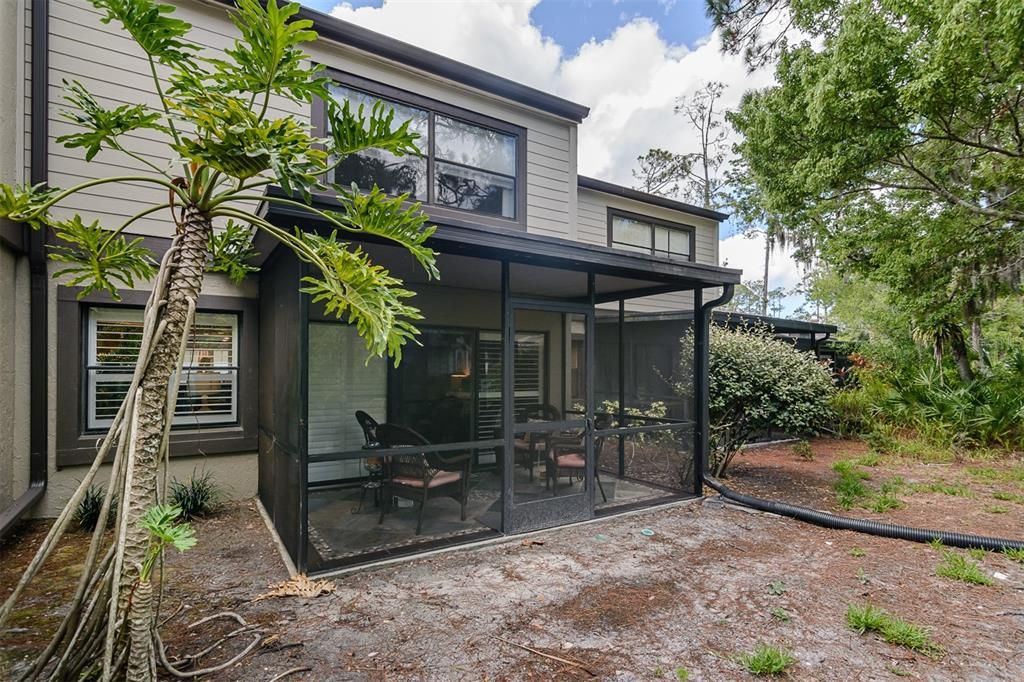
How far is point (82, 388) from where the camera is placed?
15.8 feet

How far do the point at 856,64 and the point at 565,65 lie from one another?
9556 millimetres

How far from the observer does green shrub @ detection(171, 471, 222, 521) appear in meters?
4.96

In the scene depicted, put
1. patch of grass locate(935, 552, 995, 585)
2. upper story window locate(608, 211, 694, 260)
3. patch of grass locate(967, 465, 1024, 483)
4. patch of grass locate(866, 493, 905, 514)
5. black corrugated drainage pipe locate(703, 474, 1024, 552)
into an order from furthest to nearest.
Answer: upper story window locate(608, 211, 694, 260), patch of grass locate(967, 465, 1024, 483), patch of grass locate(866, 493, 905, 514), black corrugated drainage pipe locate(703, 474, 1024, 552), patch of grass locate(935, 552, 995, 585)

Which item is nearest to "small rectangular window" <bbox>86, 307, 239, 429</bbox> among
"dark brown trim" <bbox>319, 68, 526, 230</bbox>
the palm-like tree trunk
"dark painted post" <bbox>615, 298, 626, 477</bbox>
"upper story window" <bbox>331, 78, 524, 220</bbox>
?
"upper story window" <bbox>331, 78, 524, 220</bbox>

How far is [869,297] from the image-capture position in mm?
17172

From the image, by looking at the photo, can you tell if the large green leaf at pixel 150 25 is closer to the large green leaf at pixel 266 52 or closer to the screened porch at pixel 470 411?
the large green leaf at pixel 266 52

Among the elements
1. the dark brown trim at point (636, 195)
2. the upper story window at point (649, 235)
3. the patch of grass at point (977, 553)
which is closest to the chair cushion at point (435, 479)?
A: the patch of grass at point (977, 553)

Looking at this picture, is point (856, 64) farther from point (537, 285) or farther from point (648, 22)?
point (648, 22)

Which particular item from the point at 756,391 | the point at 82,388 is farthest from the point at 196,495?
the point at 756,391

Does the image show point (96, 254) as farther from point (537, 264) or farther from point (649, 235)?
point (649, 235)

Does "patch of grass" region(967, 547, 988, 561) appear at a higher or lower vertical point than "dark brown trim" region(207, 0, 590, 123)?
lower

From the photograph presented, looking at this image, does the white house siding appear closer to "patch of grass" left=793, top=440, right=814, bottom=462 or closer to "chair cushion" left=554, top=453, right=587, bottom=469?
"patch of grass" left=793, top=440, right=814, bottom=462

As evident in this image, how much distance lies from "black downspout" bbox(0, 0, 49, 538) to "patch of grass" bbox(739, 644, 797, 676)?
19.5ft

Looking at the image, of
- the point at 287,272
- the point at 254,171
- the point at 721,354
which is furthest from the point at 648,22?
the point at 254,171
